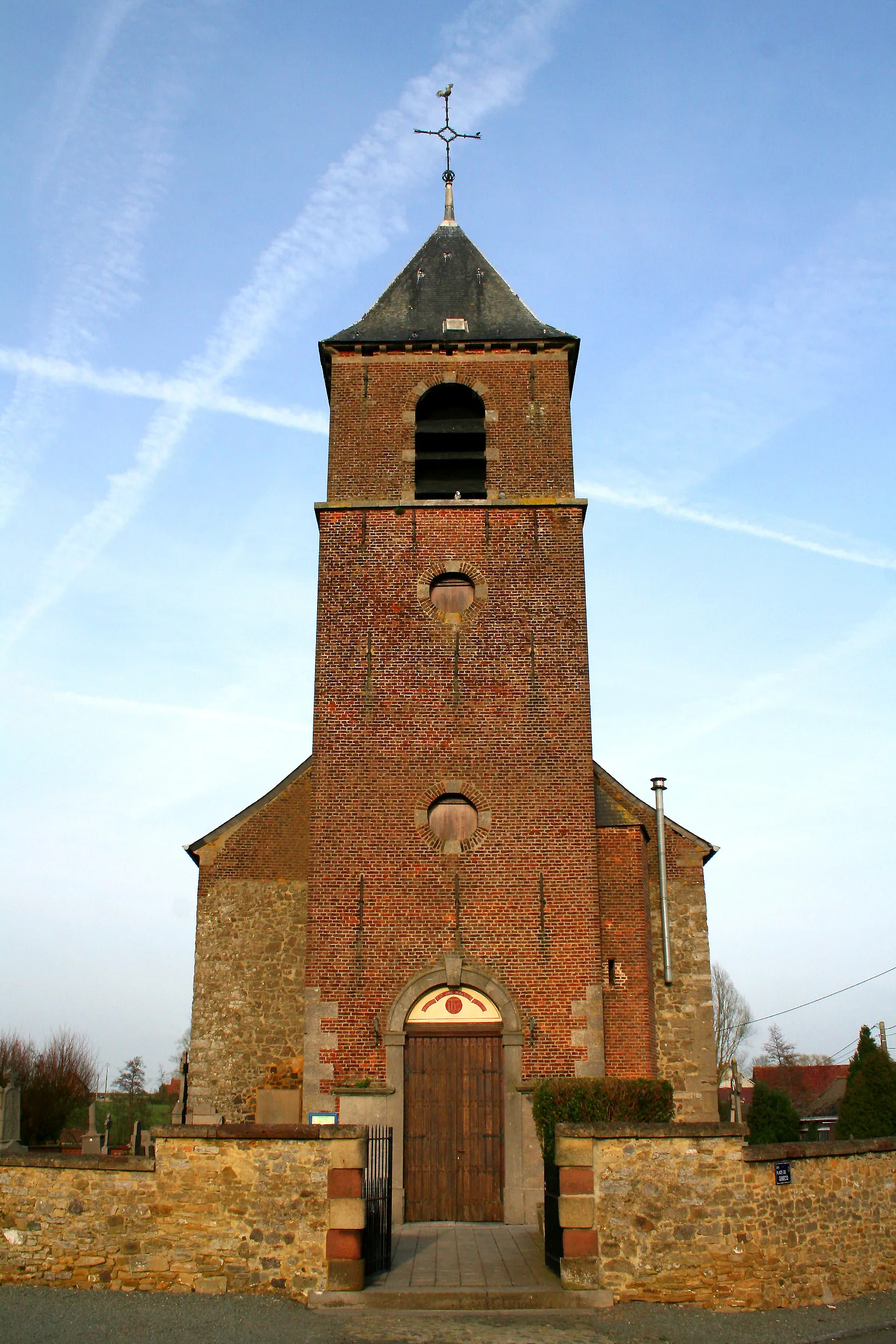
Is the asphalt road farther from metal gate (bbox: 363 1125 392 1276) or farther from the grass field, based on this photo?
the grass field

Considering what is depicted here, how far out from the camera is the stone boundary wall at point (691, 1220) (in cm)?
871

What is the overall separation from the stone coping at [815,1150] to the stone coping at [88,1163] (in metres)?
5.09

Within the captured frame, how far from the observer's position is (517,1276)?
9.26m

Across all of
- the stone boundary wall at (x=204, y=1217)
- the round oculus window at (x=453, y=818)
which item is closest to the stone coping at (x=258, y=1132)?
the stone boundary wall at (x=204, y=1217)

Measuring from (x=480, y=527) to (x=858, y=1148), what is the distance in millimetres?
9041

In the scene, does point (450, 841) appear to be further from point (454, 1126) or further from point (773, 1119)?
point (773, 1119)

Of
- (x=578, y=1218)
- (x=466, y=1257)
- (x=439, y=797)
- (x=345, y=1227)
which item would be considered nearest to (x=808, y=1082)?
(x=439, y=797)

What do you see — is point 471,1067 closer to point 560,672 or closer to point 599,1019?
point 599,1019

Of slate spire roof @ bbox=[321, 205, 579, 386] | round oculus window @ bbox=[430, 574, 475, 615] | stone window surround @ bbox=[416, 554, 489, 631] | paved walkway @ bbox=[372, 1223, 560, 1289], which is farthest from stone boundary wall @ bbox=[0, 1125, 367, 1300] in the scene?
slate spire roof @ bbox=[321, 205, 579, 386]

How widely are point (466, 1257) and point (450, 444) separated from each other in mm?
10888

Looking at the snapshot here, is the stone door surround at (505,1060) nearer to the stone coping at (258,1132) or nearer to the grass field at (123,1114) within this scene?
the stone coping at (258,1132)

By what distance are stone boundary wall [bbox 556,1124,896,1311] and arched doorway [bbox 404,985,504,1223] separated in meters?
3.80

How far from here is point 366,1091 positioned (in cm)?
1258

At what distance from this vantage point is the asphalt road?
769cm
